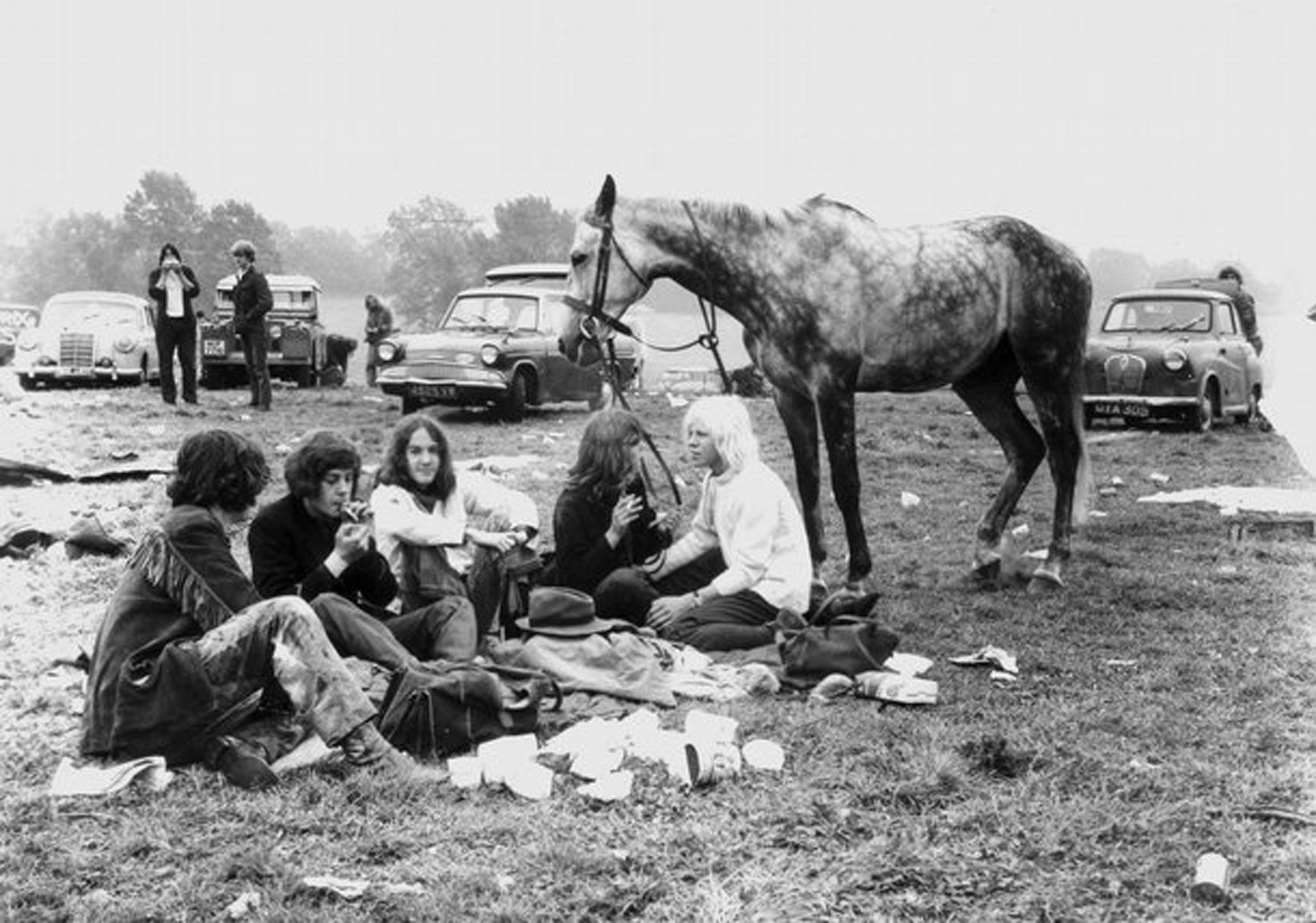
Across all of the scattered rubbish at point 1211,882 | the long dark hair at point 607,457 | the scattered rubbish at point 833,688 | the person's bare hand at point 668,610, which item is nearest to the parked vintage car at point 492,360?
Result: the long dark hair at point 607,457

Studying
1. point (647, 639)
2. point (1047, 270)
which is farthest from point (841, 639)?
point (1047, 270)

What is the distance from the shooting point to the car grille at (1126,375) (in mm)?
16391

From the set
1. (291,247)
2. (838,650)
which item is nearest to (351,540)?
(838,650)

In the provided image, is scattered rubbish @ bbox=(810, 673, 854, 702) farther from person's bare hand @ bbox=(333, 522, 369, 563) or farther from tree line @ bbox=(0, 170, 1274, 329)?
tree line @ bbox=(0, 170, 1274, 329)

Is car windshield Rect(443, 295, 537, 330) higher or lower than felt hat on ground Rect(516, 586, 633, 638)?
higher

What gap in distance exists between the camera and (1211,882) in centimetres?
347

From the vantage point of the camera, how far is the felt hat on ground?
5.71 metres

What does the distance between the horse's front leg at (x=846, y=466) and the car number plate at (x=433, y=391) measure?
10080 millimetres

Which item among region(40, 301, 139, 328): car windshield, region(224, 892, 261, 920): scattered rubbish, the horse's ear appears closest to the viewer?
region(224, 892, 261, 920): scattered rubbish

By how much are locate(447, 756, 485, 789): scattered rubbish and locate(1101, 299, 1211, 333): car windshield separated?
1487 centimetres

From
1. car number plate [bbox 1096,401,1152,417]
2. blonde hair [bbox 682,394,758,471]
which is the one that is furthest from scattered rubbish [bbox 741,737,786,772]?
car number plate [bbox 1096,401,1152,417]

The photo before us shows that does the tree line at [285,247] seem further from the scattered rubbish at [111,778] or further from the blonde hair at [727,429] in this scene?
the scattered rubbish at [111,778]

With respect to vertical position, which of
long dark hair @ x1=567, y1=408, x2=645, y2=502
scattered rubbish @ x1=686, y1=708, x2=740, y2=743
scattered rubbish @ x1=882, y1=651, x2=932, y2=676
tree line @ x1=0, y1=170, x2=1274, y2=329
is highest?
tree line @ x1=0, y1=170, x2=1274, y2=329

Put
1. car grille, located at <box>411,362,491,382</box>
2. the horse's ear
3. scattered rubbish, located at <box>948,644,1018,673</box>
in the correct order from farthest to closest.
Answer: car grille, located at <box>411,362,491,382</box>
the horse's ear
scattered rubbish, located at <box>948,644,1018,673</box>
